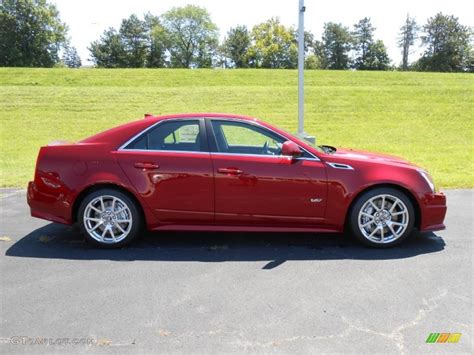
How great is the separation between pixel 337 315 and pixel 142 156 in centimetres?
257

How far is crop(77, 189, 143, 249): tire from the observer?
4648 millimetres

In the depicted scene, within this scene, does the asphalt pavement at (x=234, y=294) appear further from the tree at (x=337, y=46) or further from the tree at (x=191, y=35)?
the tree at (x=191, y=35)

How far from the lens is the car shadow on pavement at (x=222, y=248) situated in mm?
4418

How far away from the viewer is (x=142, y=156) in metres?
4.62

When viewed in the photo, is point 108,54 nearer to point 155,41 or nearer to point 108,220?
point 155,41

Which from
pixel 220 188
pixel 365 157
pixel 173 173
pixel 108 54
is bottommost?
pixel 220 188

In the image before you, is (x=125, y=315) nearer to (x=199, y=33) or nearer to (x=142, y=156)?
(x=142, y=156)

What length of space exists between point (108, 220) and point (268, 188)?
175 centimetres

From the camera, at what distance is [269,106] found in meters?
20.9

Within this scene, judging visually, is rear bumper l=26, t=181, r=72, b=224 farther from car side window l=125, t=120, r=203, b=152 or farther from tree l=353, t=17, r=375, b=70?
tree l=353, t=17, r=375, b=70

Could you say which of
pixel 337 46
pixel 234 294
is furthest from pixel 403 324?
pixel 337 46

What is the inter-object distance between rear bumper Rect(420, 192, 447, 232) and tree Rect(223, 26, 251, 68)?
84.7 m

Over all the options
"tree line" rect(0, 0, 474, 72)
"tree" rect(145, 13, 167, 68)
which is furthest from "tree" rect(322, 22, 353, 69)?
"tree" rect(145, 13, 167, 68)

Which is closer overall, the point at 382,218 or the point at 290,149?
the point at 290,149
